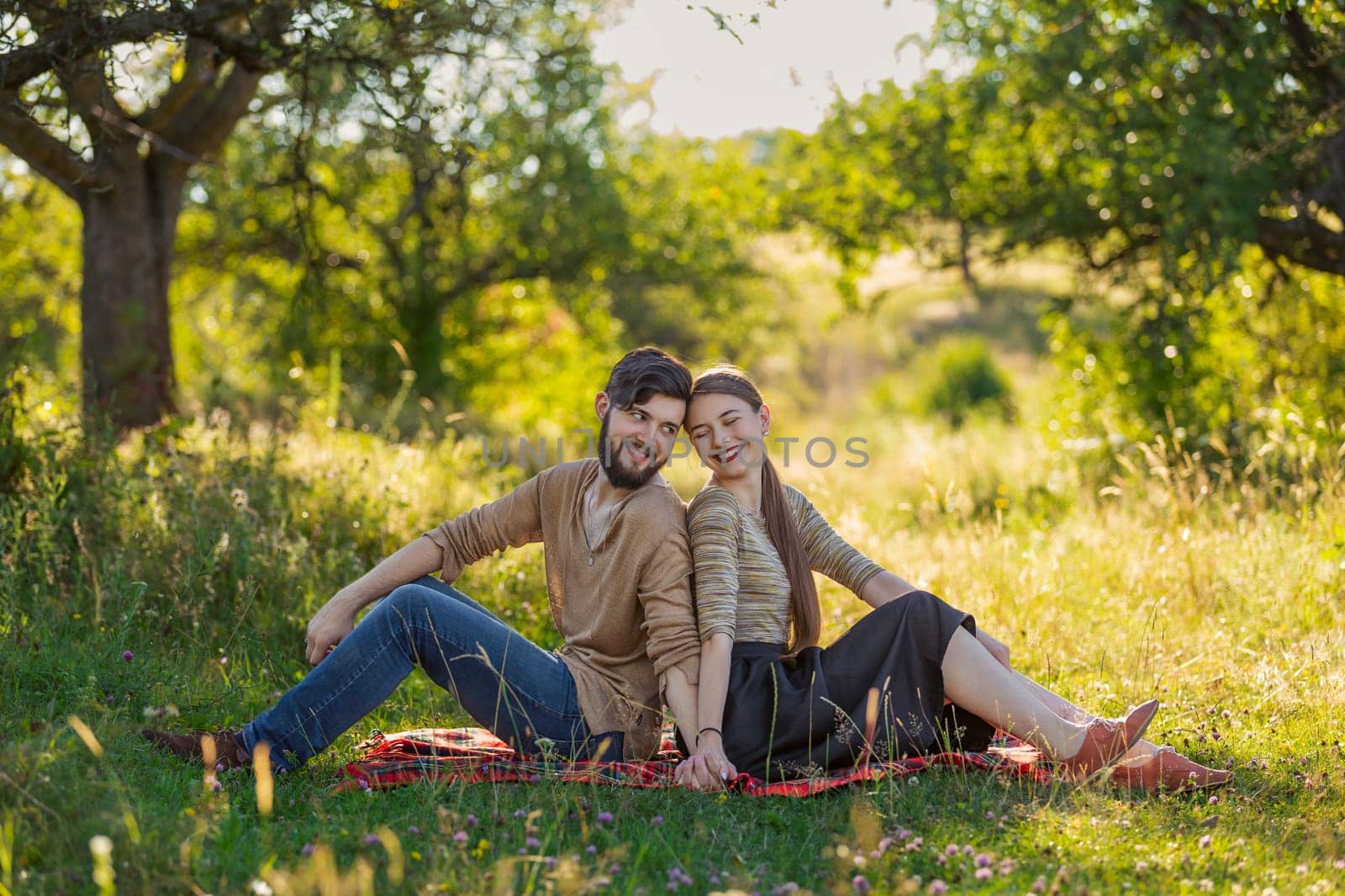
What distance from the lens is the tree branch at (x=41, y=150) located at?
5.71 m

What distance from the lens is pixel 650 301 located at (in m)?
21.5

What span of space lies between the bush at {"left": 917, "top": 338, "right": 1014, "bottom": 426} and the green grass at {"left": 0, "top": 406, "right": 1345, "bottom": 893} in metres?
10.1

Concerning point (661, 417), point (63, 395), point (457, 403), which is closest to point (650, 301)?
point (457, 403)

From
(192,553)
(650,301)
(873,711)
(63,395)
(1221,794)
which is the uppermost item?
(650,301)

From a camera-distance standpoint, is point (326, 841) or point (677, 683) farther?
point (677, 683)

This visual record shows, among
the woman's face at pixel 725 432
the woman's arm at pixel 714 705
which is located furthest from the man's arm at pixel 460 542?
the woman's arm at pixel 714 705

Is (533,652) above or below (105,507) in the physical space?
below

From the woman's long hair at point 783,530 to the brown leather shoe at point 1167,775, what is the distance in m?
1.05

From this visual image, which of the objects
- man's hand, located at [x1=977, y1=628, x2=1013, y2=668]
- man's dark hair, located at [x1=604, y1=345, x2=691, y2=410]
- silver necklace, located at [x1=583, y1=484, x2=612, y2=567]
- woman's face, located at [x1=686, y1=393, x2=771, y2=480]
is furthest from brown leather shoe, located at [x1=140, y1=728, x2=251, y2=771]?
man's hand, located at [x1=977, y1=628, x2=1013, y2=668]

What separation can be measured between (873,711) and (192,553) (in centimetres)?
334

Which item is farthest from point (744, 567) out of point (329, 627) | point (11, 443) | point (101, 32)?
point (11, 443)

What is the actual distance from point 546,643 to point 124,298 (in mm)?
4260

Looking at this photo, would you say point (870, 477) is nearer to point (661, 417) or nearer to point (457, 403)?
point (457, 403)

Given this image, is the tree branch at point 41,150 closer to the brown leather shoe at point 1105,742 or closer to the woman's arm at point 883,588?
the woman's arm at point 883,588
